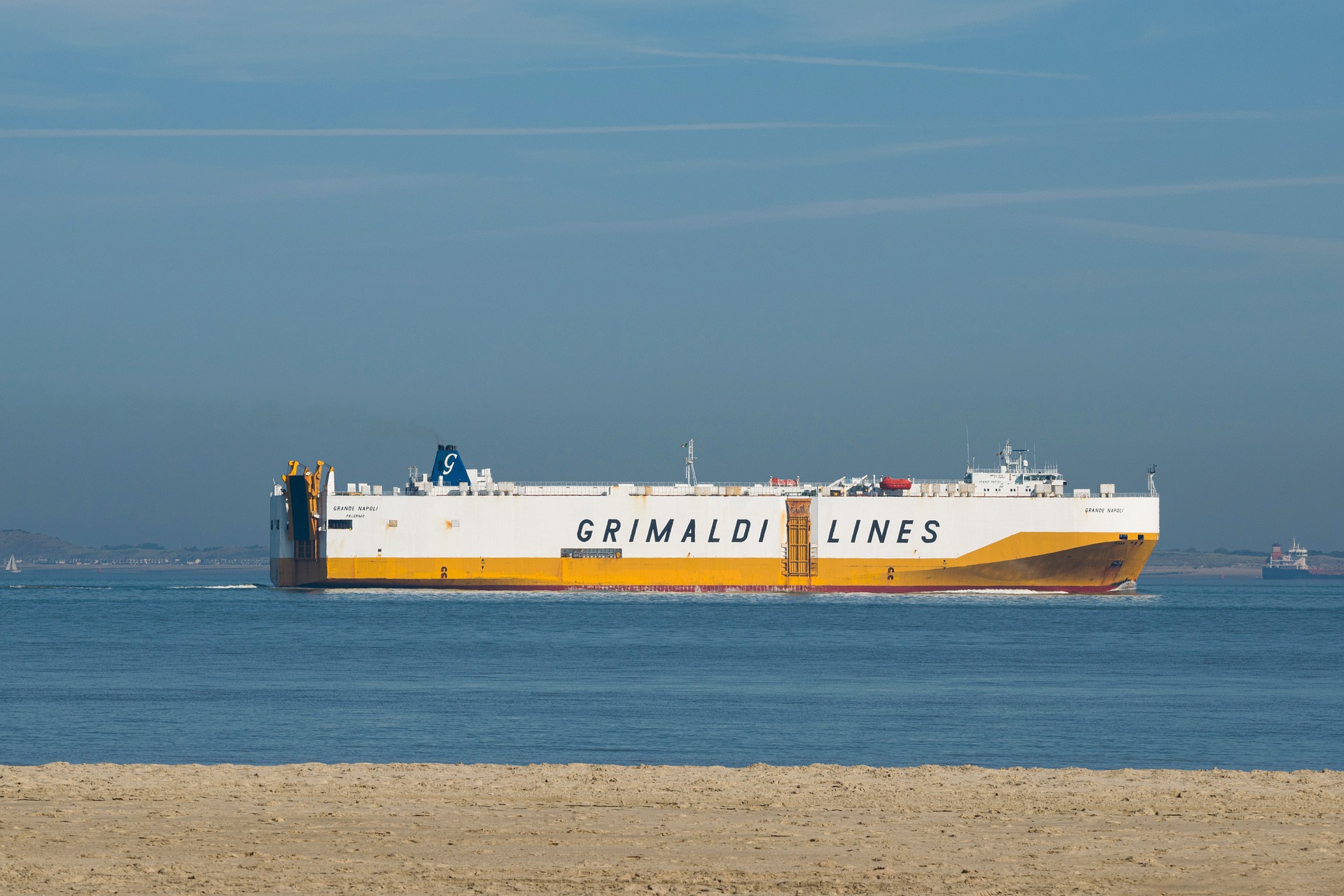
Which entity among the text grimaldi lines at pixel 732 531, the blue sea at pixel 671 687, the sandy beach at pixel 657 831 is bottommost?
the blue sea at pixel 671 687

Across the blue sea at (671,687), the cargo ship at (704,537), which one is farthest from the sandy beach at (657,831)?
the cargo ship at (704,537)

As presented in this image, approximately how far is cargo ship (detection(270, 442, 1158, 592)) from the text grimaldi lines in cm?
5

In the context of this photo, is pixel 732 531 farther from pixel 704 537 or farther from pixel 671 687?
pixel 671 687

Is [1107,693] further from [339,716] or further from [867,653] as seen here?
[339,716]

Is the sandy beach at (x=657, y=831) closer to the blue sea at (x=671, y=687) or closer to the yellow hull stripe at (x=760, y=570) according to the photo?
the blue sea at (x=671, y=687)

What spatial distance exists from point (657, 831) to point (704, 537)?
49205 millimetres

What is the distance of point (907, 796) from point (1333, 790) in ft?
12.6

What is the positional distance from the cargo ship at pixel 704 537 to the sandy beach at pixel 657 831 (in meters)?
44.8

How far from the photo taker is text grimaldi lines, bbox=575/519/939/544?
59.8 m

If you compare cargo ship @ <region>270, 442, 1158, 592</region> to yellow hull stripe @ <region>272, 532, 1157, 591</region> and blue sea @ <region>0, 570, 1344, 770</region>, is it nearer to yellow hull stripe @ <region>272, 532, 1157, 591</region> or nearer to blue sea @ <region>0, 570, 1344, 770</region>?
yellow hull stripe @ <region>272, 532, 1157, 591</region>

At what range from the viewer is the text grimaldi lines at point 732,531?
5984 cm

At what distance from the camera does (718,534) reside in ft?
197

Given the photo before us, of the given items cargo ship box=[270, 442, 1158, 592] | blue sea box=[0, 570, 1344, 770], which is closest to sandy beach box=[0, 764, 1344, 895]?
blue sea box=[0, 570, 1344, 770]

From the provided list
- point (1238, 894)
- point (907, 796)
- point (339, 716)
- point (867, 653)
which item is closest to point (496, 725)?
point (339, 716)
